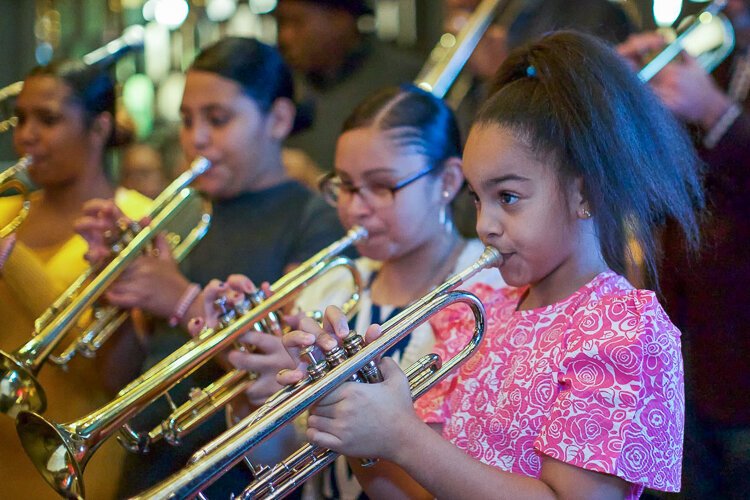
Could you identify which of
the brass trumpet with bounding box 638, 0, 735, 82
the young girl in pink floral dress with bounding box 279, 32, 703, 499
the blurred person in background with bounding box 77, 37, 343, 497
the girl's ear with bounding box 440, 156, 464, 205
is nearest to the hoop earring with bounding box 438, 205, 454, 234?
the girl's ear with bounding box 440, 156, 464, 205

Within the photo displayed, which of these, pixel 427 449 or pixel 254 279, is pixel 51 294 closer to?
pixel 254 279

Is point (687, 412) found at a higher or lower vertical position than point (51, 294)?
lower

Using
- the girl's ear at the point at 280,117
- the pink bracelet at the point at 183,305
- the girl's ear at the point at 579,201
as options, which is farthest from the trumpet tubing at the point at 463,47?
the girl's ear at the point at 579,201

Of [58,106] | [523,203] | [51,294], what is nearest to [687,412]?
[523,203]

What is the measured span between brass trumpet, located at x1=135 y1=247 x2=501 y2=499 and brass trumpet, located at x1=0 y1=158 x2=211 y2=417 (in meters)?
0.56

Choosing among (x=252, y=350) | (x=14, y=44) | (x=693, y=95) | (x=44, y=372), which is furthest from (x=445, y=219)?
(x=14, y=44)

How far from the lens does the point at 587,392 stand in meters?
1.12

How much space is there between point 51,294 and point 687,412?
1249mm

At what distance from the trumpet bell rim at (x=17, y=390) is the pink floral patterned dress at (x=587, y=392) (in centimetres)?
76

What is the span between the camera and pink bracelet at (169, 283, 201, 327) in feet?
6.14

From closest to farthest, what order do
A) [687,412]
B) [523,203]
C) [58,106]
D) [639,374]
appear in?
1. [639,374]
2. [523,203]
3. [687,412]
4. [58,106]

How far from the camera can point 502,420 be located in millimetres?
1229

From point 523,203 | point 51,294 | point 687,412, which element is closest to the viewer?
point 523,203

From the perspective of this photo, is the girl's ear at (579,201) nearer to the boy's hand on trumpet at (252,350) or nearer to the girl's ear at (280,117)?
the boy's hand on trumpet at (252,350)
